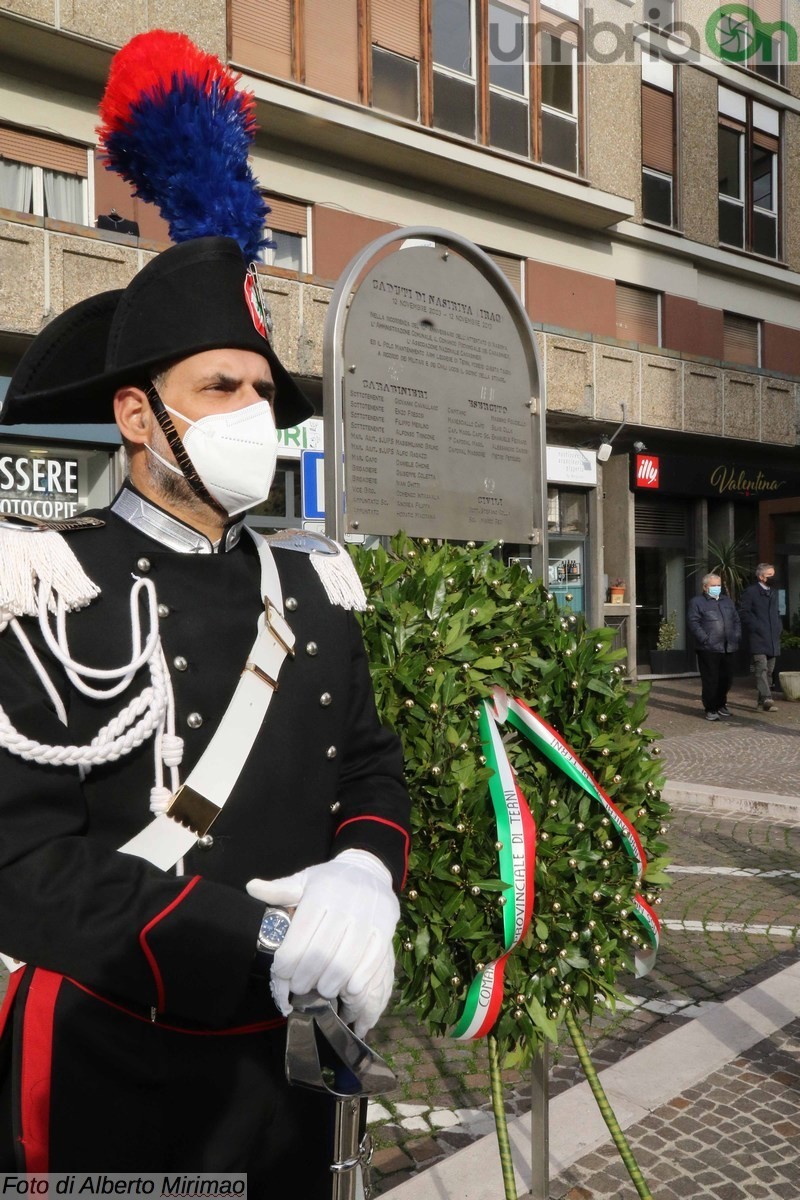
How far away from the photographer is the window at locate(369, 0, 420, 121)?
14.5 m

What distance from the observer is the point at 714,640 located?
42.3 ft

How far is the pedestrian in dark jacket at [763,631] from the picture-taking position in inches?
550

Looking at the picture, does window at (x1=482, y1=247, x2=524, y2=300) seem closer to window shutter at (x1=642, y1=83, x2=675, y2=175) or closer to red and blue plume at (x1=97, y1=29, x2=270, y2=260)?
A: window shutter at (x1=642, y1=83, x2=675, y2=175)

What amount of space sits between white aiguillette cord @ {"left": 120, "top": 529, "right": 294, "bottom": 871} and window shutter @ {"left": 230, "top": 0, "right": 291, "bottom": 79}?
13.2m

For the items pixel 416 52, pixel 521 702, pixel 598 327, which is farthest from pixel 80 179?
pixel 521 702

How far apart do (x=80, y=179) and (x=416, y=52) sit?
5899 millimetres

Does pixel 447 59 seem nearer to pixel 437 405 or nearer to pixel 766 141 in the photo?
pixel 766 141

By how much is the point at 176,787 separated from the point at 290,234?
13477mm

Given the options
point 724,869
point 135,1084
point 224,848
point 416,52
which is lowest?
point 724,869

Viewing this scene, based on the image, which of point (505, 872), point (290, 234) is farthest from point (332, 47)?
point (505, 872)

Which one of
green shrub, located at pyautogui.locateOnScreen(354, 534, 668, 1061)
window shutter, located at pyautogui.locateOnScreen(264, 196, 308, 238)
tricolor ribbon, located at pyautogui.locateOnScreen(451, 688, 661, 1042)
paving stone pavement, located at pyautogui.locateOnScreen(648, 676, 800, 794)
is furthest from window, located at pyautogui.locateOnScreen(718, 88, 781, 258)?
tricolor ribbon, located at pyautogui.locateOnScreen(451, 688, 661, 1042)

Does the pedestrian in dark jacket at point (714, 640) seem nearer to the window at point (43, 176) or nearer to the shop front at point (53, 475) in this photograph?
the shop front at point (53, 475)

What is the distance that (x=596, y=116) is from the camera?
57.0ft

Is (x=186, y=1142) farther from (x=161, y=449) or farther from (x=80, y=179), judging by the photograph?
(x=80, y=179)
